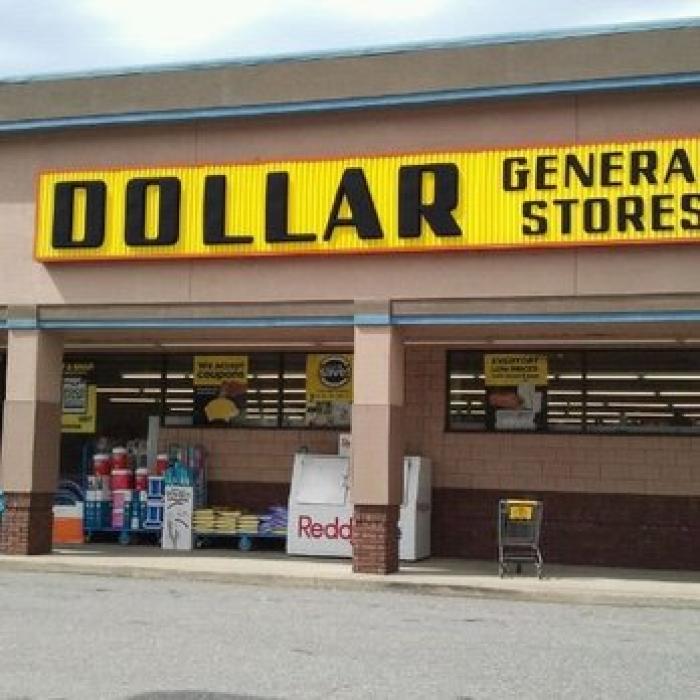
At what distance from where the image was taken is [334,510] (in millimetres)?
18828

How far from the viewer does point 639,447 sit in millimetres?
18484

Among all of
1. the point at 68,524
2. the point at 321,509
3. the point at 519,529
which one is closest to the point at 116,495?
the point at 68,524

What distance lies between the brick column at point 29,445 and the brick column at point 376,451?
16.5 feet

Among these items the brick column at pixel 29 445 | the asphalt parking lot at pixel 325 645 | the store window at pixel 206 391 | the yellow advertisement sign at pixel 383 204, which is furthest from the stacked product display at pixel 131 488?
the asphalt parking lot at pixel 325 645

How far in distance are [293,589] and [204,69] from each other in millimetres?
7807

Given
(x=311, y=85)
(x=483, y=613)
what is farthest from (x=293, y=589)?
(x=311, y=85)

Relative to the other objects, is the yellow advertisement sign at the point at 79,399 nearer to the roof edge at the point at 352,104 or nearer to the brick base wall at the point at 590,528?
the roof edge at the point at 352,104

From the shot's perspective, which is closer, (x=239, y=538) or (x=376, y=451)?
(x=376, y=451)

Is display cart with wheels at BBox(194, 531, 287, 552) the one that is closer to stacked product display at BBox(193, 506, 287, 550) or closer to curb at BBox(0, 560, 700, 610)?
stacked product display at BBox(193, 506, 287, 550)

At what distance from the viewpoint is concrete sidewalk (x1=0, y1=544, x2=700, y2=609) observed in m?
14.8

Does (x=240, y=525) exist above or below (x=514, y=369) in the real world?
below

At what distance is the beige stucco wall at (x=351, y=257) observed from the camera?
15867 mm

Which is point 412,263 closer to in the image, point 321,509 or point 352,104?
point 352,104

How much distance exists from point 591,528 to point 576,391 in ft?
7.32
